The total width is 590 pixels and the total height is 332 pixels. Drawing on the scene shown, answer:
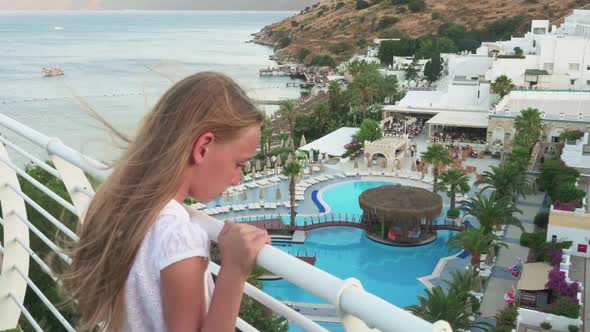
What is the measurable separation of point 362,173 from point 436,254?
8547 mm

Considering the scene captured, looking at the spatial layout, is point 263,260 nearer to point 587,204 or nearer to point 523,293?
point 523,293

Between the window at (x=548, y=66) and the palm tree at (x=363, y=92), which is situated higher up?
the window at (x=548, y=66)

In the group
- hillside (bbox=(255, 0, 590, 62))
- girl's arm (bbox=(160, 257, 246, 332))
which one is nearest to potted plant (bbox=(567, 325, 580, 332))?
girl's arm (bbox=(160, 257, 246, 332))

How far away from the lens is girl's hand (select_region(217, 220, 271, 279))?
1.61 m

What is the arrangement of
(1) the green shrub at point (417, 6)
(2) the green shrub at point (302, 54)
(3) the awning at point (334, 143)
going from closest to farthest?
1. (3) the awning at point (334, 143)
2. (2) the green shrub at point (302, 54)
3. (1) the green shrub at point (417, 6)

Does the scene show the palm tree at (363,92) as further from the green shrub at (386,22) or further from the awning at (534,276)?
the green shrub at (386,22)

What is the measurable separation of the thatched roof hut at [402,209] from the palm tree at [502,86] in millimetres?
16497

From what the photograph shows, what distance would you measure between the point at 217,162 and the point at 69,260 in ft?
2.90

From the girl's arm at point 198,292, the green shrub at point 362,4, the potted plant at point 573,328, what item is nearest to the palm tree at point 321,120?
the potted plant at point 573,328

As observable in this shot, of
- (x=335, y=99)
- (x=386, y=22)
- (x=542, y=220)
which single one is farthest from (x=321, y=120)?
(x=386, y=22)

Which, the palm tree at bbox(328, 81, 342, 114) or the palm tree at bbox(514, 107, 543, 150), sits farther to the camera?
the palm tree at bbox(328, 81, 342, 114)

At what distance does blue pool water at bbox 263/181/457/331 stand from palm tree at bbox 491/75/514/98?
1682 centimetres

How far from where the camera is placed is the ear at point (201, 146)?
174cm

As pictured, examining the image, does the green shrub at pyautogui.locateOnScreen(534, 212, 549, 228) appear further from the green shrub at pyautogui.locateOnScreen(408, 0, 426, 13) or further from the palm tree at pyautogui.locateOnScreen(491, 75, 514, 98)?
the green shrub at pyautogui.locateOnScreen(408, 0, 426, 13)
